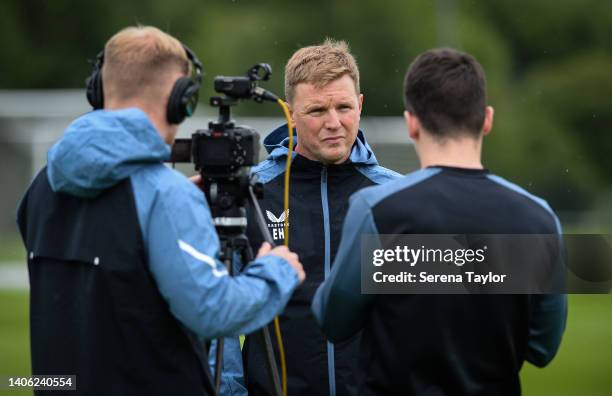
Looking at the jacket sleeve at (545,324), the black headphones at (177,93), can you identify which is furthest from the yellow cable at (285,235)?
the jacket sleeve at (545,324)

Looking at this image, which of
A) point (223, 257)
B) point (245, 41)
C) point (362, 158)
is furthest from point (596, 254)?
point (245, 41)

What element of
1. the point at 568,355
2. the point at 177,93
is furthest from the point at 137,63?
the point at 568,355

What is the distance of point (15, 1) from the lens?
118ft

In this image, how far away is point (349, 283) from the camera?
301 centimetres

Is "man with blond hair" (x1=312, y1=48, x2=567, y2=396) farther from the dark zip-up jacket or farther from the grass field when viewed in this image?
the grass field

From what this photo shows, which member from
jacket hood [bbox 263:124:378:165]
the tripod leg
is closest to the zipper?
jacket hood [bbox 263:124:378:165]

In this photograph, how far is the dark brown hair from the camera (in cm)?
300

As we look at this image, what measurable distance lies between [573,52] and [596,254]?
36.1 m

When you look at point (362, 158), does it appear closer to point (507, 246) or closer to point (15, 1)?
point (507, 246)

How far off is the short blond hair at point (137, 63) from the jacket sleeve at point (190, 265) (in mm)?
271

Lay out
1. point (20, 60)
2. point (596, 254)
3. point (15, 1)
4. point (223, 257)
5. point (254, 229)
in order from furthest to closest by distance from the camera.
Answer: point (15, 1)
point (20, 60)
point (596, 254)
point (254, 229)
point (223, 257)

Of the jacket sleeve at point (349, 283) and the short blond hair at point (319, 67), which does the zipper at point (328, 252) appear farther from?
the jacket sleeve at point (349, 283)

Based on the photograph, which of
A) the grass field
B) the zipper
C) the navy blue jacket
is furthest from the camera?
the grass field

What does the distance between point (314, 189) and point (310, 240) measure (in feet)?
0.76
